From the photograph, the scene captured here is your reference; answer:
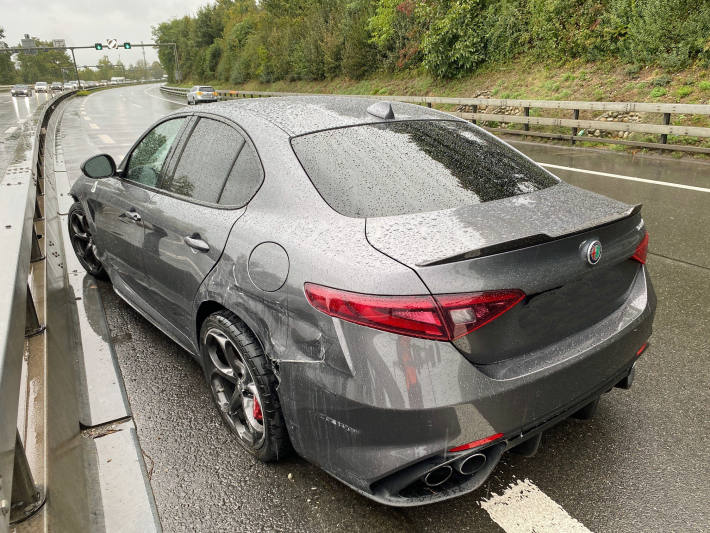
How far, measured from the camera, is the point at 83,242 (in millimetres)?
4812

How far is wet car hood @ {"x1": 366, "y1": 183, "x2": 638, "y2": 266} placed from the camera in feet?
6.05

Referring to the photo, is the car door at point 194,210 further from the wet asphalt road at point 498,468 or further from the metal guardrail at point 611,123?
the metal guardrail at point 611,123

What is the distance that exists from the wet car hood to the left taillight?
0.44 ft

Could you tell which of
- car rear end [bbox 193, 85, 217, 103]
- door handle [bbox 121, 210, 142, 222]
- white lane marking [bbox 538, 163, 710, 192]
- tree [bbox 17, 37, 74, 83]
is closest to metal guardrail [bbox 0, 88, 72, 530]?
door handle [bbox 121, 210, 142, 222]

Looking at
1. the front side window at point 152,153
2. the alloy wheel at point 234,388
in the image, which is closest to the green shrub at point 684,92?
the front side window at point 152,153

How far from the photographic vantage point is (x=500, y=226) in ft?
6.58

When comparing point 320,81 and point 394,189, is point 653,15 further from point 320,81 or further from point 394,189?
point 320,81

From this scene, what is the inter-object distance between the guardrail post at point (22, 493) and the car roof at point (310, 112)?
1.67m

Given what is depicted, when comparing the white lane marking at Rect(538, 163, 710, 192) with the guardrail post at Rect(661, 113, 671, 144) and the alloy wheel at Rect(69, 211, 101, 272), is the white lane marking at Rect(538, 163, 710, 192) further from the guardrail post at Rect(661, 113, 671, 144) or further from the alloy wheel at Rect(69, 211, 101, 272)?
the alloy wheel at Rect(69, 211, 101, 272)

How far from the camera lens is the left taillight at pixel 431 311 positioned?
1762mm

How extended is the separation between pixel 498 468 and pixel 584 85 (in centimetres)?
1447

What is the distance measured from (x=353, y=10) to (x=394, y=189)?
29948mm

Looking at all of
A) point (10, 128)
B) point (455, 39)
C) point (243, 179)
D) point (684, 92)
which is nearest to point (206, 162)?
point (243, 179)

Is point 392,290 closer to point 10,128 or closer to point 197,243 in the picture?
point 197,243
